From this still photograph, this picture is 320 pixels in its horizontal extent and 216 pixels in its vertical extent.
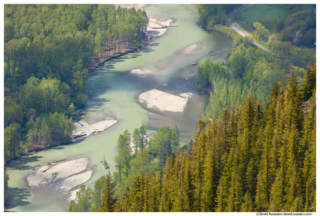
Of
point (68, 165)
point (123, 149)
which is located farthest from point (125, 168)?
point (68, 165)

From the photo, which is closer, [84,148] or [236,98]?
[84,148]

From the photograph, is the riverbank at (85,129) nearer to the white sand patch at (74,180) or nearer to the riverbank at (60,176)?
the riverbank at (60,176)

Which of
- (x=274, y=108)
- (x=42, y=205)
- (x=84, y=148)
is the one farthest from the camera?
(x=84, y=148)

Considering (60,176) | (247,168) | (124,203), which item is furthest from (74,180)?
(247,168)

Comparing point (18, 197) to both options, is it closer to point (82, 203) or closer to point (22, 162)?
point (22, 162)

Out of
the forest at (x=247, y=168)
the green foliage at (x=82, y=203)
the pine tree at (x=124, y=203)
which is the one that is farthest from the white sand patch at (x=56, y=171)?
the pine tree at (x=124, y=203)

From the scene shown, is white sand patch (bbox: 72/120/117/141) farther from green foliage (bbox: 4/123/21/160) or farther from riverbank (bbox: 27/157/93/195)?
green foliage (bbox: 4/123/21/160)

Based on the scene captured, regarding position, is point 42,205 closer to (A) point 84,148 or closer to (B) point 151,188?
(A) point 84,148
